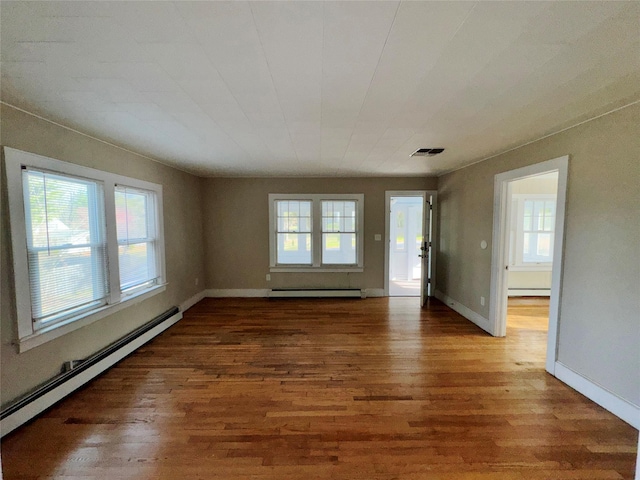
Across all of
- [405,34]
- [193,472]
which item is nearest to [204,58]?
[405,34]

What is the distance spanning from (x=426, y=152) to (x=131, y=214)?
146 inches

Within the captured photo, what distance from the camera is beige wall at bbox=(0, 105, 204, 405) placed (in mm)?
1916

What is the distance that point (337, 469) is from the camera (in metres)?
1.61

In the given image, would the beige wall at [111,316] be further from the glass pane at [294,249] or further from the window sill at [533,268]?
the window sill at [533,268]

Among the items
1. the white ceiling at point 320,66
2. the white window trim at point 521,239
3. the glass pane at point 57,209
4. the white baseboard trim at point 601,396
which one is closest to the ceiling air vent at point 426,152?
the white ceiling at point 320,66

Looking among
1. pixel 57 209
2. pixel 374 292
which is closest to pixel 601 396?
pixel 374 292

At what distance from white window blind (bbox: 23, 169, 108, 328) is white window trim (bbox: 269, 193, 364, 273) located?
282 cm

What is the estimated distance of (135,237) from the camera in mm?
3379

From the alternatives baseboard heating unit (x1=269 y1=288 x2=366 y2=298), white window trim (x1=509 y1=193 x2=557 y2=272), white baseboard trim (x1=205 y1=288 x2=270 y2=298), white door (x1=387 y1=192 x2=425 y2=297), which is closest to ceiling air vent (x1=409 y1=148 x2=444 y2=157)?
baseboard heating unit (x1=269 y1=288 x2=366 y2=298)

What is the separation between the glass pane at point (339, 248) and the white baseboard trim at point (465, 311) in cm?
176

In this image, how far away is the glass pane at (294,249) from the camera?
5.35 meters

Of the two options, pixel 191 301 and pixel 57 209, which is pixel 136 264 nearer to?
pixel 57 209

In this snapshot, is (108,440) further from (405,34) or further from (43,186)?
(405,34)

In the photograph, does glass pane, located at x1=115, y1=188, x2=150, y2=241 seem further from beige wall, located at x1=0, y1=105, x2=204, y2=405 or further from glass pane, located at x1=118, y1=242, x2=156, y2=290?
beige wall, located at x1=0, y1=105, x2=204, y2=405
